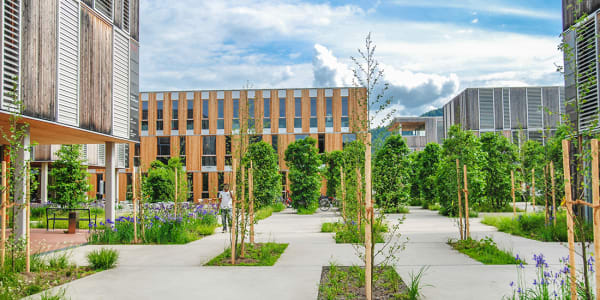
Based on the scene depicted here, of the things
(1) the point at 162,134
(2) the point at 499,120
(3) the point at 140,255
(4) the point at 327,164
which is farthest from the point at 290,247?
(2) the point at 499,120

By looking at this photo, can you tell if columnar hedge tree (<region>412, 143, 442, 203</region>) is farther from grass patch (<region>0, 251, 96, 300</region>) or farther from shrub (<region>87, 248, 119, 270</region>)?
grass patch (<region>0, 251, 96, 300</region>)

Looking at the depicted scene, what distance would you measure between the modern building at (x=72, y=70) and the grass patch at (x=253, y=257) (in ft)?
10.6

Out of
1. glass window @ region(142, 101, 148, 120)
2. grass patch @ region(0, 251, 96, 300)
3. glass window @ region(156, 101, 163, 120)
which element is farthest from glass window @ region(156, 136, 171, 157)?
grass patch @ region(0, 251, 96, 300)

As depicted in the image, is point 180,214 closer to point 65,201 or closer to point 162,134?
point 65,201

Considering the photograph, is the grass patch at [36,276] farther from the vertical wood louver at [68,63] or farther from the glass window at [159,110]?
the glass window at [159,110]

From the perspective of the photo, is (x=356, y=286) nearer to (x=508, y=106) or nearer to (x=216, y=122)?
(x=216, y=122)

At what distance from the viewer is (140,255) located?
8992 millimetres

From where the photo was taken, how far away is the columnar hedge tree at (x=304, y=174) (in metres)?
23.7

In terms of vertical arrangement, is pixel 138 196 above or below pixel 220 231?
above

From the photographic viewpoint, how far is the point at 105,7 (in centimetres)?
1194

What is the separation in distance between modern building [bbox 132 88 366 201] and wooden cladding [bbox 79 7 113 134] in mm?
24255

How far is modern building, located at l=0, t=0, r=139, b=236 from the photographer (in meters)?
8.22

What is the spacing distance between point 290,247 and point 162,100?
30568 millimetres

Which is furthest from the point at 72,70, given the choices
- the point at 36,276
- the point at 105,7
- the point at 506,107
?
the point at 506,107
